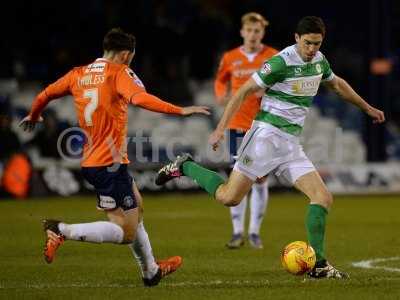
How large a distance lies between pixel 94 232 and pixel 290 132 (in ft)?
6.70

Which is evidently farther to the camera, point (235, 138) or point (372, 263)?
point (235, 138)

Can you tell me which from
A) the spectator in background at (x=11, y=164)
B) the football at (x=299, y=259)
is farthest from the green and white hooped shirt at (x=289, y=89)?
the spectator in background at (x=11, y=164)

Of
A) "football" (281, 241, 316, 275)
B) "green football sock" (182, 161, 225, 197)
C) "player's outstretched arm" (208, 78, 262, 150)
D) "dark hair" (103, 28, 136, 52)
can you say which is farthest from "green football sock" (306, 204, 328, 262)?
"dark hair" (103, 28, 136, 52)

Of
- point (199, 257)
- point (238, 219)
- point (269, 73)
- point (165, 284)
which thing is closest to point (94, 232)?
point (165, 284)

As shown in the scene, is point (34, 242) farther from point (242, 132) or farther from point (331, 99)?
point (331, 99)

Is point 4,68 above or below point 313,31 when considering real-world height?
below

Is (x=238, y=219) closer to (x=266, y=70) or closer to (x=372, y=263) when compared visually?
(x=372, y=263)

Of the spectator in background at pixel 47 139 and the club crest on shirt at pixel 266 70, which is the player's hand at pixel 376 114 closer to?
the club crest on shirt at pixel 266 70

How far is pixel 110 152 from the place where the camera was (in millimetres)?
7809

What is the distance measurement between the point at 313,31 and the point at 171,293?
2.47 m

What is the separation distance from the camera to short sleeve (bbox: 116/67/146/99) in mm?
7610

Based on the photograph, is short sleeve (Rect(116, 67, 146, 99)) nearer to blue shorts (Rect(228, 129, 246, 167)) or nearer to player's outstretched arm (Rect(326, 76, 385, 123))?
player's outstretched arm (Rect(326, 76, 385, 123))

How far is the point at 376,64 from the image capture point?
2167 centimetres

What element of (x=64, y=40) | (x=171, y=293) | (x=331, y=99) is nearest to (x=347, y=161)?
(x=331, y=99)
